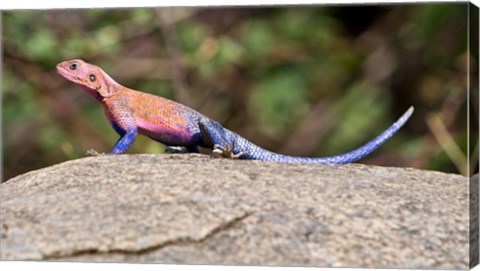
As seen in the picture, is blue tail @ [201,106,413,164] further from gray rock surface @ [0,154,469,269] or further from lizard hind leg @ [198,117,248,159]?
gray rock surface @ [0,154,469,269]

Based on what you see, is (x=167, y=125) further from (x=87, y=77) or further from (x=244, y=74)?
(x=244, y=74)

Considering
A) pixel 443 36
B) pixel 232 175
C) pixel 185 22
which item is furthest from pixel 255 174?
pixel 185 22

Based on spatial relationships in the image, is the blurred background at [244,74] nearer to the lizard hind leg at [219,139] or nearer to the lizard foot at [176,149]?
the lizard foot at [176,149]

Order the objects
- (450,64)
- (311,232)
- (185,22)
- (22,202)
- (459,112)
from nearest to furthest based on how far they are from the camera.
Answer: (311,232) < (22,202) < (459,112) < (450,64) < (185,22)

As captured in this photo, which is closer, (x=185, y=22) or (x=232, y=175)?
(x=232, y=175)

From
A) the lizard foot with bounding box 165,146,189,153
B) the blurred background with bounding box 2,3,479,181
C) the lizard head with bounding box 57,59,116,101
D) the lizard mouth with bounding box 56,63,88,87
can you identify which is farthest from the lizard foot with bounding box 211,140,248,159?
the blurred background with bounding box 2,3,479,181

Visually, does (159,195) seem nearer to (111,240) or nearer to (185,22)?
(111,240)

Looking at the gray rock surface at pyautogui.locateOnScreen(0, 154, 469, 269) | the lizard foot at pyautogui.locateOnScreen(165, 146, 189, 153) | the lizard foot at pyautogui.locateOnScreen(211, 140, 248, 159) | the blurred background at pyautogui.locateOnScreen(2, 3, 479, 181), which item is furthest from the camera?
the blurred background at pyautogui.locateOnScreen(2, 3, 479, 181)
